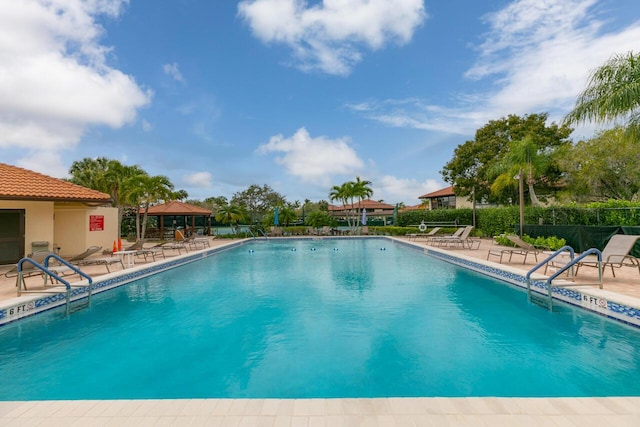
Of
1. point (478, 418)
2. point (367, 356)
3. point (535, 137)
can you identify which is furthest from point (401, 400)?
point (535, 137)

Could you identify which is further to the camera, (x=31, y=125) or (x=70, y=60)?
(x=31, y=125)

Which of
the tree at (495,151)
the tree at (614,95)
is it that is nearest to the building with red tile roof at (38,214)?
the tree at (614,95)

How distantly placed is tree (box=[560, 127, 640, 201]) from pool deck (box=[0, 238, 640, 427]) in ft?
74.2

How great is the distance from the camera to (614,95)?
1060 cm

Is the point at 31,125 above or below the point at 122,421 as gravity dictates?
above

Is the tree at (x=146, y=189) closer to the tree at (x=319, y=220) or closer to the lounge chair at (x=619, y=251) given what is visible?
the tree at (x=319, y=220)

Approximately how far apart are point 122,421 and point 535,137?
29708mm

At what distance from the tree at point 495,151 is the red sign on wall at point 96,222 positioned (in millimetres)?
23912

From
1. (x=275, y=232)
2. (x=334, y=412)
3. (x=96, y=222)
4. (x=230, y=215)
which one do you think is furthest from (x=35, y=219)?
(x=230, y=215)

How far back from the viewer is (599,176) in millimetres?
20688

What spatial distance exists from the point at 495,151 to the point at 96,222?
27.7 metres

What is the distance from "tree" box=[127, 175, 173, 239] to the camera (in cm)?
1964

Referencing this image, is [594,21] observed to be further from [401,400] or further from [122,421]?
[122,421]

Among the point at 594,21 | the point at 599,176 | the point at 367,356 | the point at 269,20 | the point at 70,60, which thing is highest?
the point at 269,20
